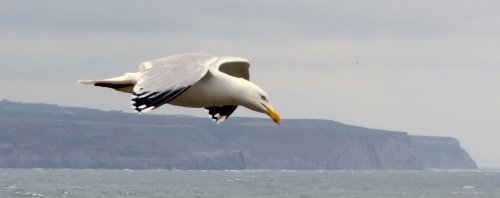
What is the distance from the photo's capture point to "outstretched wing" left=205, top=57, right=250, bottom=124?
12.3 meters

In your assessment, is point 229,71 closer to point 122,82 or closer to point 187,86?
point 122,82

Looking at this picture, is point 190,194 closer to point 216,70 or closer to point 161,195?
point 161,195

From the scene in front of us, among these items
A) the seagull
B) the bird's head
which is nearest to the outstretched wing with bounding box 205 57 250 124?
the seagull

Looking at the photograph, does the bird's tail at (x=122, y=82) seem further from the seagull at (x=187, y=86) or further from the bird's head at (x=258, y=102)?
the bird's head at (x=258, y=102)

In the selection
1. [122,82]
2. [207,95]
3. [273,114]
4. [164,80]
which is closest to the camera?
[164,80]

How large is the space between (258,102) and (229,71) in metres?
1.95

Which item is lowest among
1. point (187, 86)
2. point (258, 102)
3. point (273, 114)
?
point (273, 114)

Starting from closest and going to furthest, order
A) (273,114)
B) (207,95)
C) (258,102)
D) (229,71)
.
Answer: (207,95) → (258,102) → (273,114) → (229,71)

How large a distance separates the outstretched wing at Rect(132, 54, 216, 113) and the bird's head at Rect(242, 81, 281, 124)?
402 millimetres

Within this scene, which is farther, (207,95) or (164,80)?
(207,95)

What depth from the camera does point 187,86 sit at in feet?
32.4

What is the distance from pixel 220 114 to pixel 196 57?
199 centimetres

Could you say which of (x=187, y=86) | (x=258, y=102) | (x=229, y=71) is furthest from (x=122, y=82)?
(x=229, y=71)

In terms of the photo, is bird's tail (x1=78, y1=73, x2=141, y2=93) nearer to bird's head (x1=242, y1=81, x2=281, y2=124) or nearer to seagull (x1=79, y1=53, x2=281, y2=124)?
seagull (x1=79, y1=53, x2=281, y2=124)
